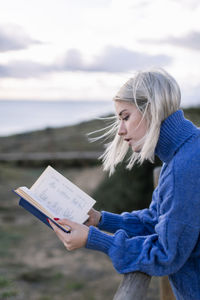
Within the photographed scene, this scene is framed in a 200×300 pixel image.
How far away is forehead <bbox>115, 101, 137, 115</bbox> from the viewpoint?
67.3 inches

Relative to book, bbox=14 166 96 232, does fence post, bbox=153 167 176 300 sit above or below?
below

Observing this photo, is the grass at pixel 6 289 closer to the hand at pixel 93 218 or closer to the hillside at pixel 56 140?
the hand at pixel 93 218

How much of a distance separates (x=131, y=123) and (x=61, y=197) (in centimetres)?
48

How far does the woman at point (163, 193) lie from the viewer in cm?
151

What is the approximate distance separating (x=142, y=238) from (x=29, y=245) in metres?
4.39

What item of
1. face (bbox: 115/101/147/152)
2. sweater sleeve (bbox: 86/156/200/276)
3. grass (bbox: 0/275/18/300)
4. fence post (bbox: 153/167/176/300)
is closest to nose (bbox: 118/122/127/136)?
face (bbox: 115/101/147/152)

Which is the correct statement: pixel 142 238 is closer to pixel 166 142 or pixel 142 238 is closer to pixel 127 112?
pixel 166 142

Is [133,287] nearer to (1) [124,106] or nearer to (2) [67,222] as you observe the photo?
(2) [67,222]

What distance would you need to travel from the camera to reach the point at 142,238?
5.46 feet

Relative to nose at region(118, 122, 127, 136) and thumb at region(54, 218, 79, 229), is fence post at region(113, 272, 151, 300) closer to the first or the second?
thumb at region(54, 218, 79, 229)

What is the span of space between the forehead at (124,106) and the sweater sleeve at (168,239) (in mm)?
346

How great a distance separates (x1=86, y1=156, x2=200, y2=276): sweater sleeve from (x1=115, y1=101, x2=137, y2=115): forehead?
346mm

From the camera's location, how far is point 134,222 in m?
2.04

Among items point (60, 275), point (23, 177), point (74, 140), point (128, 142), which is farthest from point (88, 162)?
point (128, 142)
